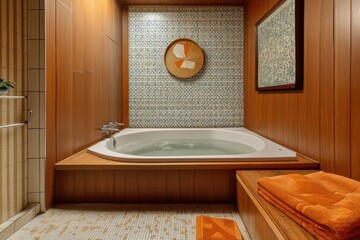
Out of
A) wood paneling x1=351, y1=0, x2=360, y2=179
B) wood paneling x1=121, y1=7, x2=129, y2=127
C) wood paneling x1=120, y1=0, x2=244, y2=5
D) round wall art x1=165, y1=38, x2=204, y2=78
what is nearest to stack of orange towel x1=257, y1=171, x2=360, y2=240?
wood paneling x1=351, y1=0, x2=360, y2=179

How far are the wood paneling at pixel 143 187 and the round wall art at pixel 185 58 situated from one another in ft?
7.29

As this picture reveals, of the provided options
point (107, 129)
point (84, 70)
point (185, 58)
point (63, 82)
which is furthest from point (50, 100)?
point (185, 58)

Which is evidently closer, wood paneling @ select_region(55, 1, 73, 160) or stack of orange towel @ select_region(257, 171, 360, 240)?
stack of orange towel @ select_region(257, 171, 360, 240)

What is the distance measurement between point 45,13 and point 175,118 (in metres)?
2.46

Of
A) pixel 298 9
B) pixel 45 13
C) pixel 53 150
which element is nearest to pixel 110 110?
pixel 53 150

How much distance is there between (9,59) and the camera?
1.73m

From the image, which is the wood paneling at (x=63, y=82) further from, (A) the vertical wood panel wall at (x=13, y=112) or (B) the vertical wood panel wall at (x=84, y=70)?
(A) the vertical wood panel wall at (x=13, y=112)

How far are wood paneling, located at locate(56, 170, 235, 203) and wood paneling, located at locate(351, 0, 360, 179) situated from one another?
83 cm

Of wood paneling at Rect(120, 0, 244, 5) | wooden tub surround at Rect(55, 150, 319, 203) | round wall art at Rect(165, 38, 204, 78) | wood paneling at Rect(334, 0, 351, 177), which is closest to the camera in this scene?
wood paneling at Rect(334, 0, 351, 177)

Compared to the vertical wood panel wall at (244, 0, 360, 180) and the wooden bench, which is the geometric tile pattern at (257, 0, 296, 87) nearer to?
the vertical wood panel wall at (244, 0, 360, 180)

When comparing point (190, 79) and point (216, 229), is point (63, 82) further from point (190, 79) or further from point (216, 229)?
point (190, 79)

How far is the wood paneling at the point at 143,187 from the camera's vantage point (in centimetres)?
213

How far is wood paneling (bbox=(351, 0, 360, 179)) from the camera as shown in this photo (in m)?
1.52

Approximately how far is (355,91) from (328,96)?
1.00 feet
